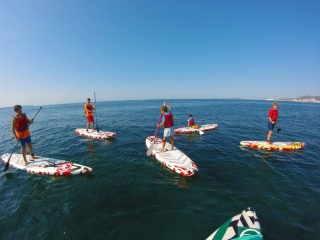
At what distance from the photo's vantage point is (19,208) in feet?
20.7

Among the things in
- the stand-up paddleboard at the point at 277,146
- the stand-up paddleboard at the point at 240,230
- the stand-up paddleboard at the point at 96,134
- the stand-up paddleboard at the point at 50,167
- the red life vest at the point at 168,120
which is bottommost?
the stand-up paddleboard at the point at 240,230

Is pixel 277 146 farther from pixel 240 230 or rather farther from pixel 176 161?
pixel 240 230

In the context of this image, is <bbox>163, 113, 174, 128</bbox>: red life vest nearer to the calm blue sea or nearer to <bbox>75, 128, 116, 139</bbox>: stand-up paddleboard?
the calm blue sea

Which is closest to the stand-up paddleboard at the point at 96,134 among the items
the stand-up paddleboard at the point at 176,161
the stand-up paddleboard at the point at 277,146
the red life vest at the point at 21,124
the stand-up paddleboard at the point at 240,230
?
the stand-up paddleboard at the point at 176,161

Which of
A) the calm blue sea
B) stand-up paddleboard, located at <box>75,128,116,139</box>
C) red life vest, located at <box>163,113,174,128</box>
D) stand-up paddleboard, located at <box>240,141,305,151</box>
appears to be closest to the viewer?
the calm blue sea

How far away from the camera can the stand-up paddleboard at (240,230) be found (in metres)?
→ 4.41

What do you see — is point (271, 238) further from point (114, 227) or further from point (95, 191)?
point (95, 191)

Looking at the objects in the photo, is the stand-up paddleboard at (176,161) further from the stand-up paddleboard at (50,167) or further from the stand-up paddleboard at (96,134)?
the stand-up paddleboard at (96,134)

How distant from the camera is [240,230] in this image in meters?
4.67

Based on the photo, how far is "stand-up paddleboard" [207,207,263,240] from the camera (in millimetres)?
4413

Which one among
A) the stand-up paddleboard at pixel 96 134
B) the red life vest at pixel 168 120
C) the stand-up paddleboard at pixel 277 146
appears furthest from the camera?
the stand-up paddleboard at pixel 96 134

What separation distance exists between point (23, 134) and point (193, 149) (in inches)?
469

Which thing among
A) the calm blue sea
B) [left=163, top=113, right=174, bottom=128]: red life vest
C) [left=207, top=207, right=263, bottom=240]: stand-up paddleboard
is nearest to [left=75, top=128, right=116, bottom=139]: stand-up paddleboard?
the calm blue sea

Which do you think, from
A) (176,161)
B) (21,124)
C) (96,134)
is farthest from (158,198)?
(96,134)
